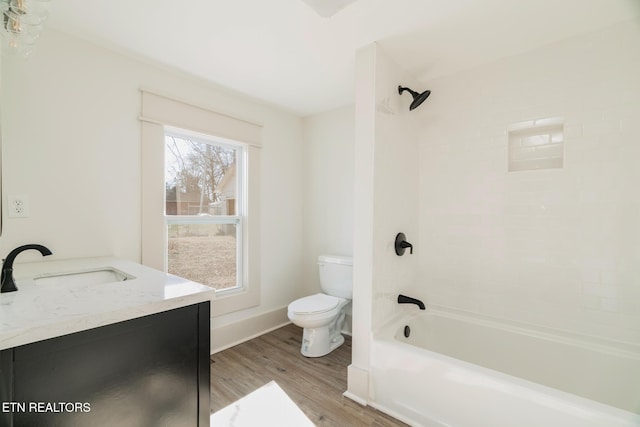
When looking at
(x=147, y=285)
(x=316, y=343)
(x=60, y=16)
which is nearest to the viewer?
(x=147, y=285)

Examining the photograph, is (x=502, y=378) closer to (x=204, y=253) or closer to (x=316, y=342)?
(x=316, y=342)

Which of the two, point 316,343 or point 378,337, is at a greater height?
point 378,337

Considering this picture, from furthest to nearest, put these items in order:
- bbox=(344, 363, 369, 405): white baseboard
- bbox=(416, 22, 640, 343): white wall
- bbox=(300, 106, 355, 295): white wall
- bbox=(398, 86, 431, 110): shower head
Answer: bbox=(300, 106, 355, 295): white wall
bbox=(398, 86, 431, 110): shower head
bbox=(344, 363, 369, 405): white baseboard
bbox=(416, 22, 640, 343): white wall

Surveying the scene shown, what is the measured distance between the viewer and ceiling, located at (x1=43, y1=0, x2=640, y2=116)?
1.47 metres

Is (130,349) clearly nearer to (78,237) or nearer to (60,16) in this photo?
(78,237)

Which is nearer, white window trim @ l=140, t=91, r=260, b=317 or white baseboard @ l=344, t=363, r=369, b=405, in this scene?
white baseboard @ l=344, t=363, r=369, b=405

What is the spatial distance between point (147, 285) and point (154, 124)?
1.44 m

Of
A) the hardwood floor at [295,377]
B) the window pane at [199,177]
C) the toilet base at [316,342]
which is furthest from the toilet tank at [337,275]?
the window pane at [199,177]

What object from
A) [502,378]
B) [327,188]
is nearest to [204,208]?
[327,188]

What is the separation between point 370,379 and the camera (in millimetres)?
1769

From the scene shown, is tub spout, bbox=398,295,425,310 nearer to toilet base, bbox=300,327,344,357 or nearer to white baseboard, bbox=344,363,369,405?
white baseboard, bbox=344,363,369,405

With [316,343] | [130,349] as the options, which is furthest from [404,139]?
[130,349]

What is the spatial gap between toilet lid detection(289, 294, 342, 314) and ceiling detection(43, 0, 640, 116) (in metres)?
1.83

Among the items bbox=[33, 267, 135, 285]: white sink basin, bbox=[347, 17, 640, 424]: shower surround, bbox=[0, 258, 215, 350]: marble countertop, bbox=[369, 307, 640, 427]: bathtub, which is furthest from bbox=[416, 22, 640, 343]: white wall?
bbox=[33, 267, 135, 285]: white sink basin
